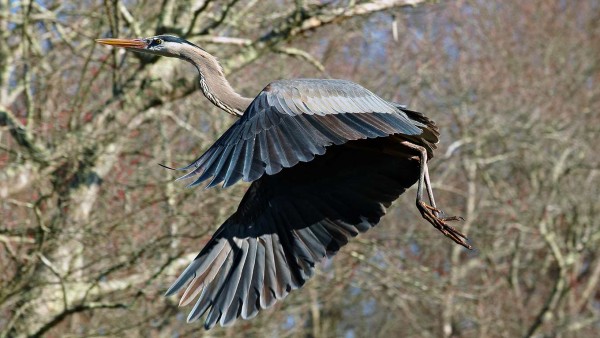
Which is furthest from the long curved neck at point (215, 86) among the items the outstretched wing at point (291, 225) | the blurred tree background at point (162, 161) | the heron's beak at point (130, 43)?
the blurred tree background at point (162, 161)

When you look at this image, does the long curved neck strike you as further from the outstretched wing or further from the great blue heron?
the outstretched wing

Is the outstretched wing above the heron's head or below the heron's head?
below

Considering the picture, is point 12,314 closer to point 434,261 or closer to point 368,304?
point 434,261

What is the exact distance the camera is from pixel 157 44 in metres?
9.77

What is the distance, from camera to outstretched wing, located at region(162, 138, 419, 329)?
330 inches

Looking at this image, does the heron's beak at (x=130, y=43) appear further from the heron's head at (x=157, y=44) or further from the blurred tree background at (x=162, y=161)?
the blurred tree background at (x=162, y=161)

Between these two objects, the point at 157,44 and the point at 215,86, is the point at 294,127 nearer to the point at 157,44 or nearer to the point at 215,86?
the point at 215,86

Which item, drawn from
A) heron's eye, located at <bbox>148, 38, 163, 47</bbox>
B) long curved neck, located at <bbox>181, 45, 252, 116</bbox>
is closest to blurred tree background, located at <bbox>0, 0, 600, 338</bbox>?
heron's eye, located at <bbox>148, 38, 163, 47</bbox>

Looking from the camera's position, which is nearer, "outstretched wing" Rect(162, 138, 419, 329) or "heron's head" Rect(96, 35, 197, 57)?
"outstretched wing" Rect(162, 138, 419, 329)

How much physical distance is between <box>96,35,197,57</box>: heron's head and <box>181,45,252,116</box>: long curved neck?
0.60 ft

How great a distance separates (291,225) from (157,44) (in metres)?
1.95

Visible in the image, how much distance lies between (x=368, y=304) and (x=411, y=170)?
15.3m

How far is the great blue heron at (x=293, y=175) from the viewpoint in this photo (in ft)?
24.8

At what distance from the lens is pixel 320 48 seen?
56.0ft
